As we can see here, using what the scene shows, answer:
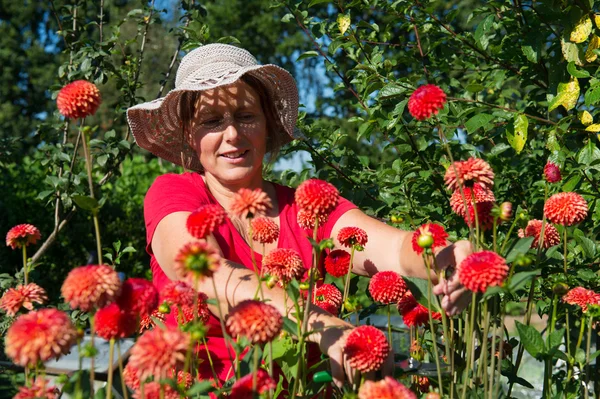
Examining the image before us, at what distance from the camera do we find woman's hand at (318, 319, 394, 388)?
983 millimetres

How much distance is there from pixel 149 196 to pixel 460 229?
86 cm

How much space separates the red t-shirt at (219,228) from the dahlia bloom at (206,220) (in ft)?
1.89

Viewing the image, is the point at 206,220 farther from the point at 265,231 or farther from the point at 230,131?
the point at 230,131

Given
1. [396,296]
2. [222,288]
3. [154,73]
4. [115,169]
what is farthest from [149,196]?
[154,73]

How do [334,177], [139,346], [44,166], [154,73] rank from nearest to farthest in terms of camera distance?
[139,346] < [334,177] < [44,166] < [154,73]

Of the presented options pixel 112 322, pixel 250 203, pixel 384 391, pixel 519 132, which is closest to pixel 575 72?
pixel 519 132

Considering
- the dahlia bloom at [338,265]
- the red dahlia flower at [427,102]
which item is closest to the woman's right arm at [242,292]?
the dahlia bloom at [338,265]

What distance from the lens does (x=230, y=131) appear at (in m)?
1.77

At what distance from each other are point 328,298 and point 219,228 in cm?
45

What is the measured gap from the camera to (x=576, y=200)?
119 centimetres

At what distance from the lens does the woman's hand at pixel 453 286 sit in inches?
42.6

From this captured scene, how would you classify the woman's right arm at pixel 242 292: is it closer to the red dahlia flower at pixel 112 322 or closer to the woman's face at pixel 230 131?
the red dahlia flower at pixel 112 322

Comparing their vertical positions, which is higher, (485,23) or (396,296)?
(485,23)

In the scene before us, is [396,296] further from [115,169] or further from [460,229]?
[115,169]
